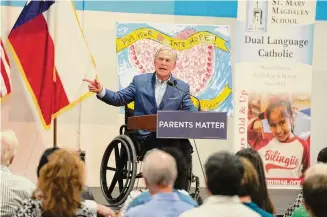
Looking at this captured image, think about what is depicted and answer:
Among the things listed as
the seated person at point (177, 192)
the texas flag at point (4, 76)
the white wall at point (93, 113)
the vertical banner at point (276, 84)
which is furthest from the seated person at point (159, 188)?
the white wall at point (93, 113)

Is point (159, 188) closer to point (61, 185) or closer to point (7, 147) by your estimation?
point (61, 185)

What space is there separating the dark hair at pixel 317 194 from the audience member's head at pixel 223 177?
0.29 m

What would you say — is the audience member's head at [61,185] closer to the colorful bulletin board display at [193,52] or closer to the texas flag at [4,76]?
the texas flag at [4,76]

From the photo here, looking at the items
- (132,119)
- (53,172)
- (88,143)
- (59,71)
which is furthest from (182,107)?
(53,172)

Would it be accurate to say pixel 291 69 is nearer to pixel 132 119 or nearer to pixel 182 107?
pixel 182 107

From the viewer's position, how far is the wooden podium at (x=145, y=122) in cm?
496

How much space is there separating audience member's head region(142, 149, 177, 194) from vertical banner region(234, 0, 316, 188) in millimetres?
4107

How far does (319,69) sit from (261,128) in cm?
120

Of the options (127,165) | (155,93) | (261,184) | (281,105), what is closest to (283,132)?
(281,105)

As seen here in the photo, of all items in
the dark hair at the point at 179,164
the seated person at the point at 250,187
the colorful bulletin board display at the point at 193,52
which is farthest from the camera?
the colorful bulletin board display at the point at 193,52

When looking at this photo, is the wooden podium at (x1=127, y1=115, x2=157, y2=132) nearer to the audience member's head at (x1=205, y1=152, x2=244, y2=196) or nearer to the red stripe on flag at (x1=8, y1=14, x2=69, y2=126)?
the red stripe on flag at (x1=8, y1=14, x2=69, y2=126)

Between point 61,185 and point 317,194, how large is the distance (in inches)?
42.2

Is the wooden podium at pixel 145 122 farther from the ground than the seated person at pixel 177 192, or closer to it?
farther from the ground

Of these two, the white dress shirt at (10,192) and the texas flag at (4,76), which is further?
the texas flag at (4,76)
